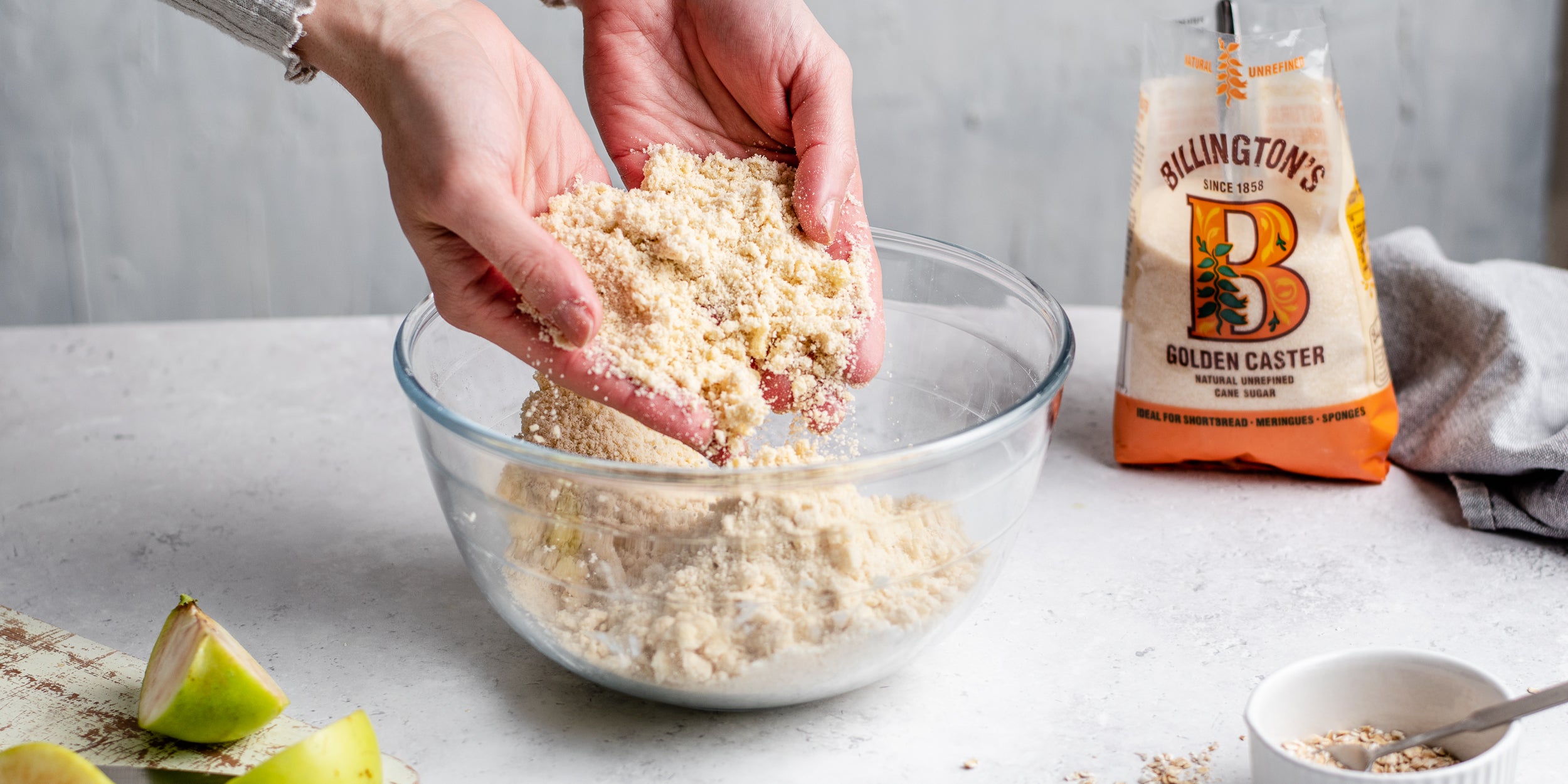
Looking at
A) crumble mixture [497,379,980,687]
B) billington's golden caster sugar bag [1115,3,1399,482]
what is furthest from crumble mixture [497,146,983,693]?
billington's golden caster sugar bag [1115,3,1399,482]

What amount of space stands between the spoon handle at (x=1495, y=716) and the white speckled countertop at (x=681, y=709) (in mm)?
117

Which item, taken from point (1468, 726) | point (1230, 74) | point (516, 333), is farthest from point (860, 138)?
point (1468, 726)

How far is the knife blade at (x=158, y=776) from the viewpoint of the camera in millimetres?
811

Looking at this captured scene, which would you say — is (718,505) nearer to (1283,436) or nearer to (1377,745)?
(1377,745)

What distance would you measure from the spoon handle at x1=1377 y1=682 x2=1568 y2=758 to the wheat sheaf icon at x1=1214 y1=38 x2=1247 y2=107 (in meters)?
0.67

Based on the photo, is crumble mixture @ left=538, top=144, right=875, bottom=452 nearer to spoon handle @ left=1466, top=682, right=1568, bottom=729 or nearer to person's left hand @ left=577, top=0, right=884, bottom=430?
person's left hand @ left=577, top=0, right=884, bottom=430

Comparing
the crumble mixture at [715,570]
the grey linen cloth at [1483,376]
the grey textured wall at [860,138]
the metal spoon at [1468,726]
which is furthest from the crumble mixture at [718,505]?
the grey textured wall at [860,138]

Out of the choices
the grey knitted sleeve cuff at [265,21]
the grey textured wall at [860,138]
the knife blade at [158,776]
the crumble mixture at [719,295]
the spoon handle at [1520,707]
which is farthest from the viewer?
the grey textured wall at [860,138]

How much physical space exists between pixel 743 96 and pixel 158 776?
0.76m

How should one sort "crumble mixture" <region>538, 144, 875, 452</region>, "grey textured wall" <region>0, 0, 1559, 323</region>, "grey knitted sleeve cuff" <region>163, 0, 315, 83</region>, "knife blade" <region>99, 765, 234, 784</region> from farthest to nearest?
1. "grey textured wall" <region>0, 0, 1559, 323</region>
2. "grey knitted sleeve cuff" <region>163, 0, 315, 83</region>
3. "crumble mixture" <region>538, 144, 875, 452</region>
4. "knife blade" <region>99, 765, 234, 784</region>

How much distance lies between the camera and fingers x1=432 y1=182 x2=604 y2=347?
0.85m

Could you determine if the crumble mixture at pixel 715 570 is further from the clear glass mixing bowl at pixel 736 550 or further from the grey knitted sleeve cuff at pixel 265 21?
the grey knitted sleeve cuff at pixel 265 21

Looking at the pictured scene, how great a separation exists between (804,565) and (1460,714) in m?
0.45

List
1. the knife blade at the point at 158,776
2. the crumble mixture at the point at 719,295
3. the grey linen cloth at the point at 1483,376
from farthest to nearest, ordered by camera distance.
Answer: the grey linen cloth at the point at 1483,376 < the crumble mixture at the point at 719,295 < the knife blade at the point at 158,776
